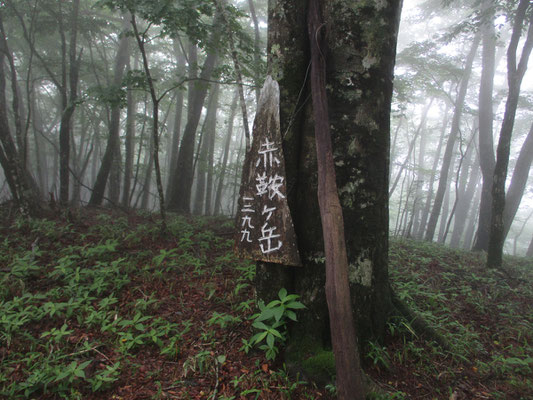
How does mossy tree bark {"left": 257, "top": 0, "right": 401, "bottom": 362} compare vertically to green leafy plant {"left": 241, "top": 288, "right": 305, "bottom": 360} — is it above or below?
above

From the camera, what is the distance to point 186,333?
2.92m

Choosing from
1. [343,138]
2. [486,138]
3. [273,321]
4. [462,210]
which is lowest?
[273,321]

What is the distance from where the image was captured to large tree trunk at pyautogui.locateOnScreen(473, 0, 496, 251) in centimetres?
923

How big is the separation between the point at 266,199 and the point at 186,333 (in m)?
1.59

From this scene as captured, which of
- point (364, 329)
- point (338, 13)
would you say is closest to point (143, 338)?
point (364, 329)

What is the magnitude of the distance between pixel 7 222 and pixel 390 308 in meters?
6.94

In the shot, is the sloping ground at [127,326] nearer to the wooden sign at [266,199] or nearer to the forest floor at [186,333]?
the forest floor at [186,333]

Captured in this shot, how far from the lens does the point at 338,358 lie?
69.9 inches

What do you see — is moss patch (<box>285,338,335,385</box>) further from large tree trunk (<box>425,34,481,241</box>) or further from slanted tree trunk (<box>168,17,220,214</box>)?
large tree trunk (<box>425,34,481,241</box>)

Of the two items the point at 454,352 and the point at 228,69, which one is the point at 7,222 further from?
the point at 454,352

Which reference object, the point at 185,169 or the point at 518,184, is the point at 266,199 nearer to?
the point at 185,169

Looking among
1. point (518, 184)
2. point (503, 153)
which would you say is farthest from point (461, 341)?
point (518, 184)

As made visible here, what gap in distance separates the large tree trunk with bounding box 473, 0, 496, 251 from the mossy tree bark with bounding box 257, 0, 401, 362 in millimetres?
7800

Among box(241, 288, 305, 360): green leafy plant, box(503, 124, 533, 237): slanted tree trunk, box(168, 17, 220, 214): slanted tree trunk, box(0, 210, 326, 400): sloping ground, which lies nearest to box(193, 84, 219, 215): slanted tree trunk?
box(168, 17, 220, 214): slanted tree trunk
